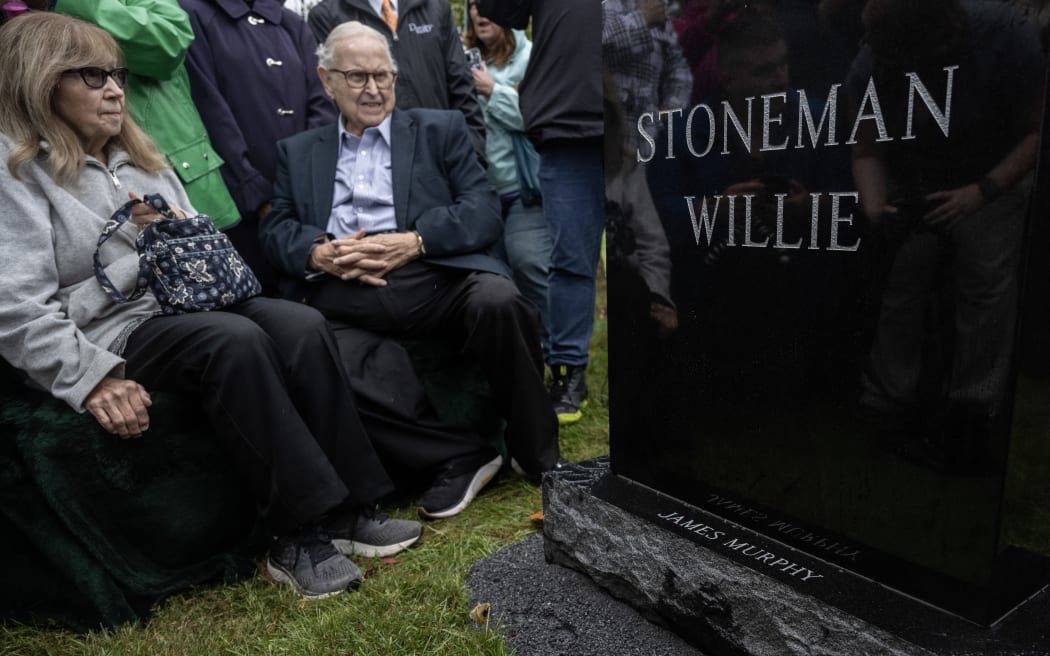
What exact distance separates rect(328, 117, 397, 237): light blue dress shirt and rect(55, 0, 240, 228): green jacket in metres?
0.44

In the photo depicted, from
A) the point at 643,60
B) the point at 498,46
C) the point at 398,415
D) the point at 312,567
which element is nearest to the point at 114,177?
the point at 398,415

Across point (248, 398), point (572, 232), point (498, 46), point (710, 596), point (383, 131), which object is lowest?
point (710, 596)

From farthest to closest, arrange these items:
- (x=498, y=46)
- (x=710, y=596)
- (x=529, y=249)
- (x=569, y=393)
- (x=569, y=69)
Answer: (x=498, y=46) < (x=529, y=249) < (x=569, y=393) < (x=569, y=69) < (x=710, y=596)

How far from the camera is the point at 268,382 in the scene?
82.4 inches

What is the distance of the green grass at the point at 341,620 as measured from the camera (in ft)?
5.76

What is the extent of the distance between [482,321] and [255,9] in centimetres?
175

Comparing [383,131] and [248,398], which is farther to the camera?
[383,131]

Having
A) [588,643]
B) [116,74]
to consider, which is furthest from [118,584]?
[116,74]

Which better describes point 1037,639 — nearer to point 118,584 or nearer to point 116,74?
point 118,584

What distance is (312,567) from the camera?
213cm

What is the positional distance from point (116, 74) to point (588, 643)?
2.13 m

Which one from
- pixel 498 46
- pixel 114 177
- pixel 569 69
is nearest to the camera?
pixel 114 177

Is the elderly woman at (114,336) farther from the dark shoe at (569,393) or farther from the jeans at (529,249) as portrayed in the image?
the jeans at (529,249)

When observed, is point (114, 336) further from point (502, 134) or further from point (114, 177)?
point (502, 134)
